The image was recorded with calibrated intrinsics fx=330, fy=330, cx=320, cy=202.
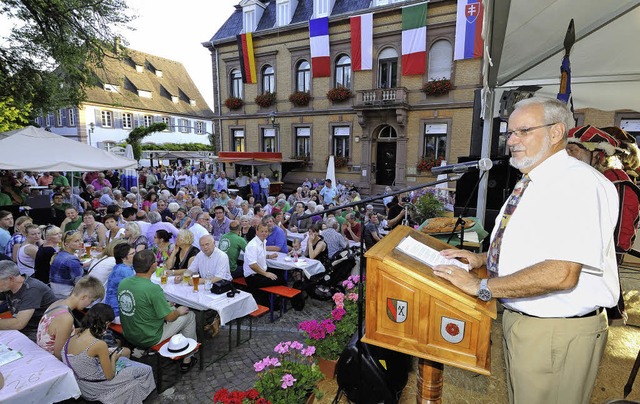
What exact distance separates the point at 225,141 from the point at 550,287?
2241 centimetres

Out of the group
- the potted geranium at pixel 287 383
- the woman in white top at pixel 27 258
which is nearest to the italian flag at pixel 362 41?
the woman in white top at pixel 27 258

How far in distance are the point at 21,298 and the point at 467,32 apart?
16199 millimetres

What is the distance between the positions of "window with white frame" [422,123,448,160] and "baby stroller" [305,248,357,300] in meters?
11.3

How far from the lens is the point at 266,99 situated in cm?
2000

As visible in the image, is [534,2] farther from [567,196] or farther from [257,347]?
[257,347]

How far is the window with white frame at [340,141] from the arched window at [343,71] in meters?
2.33

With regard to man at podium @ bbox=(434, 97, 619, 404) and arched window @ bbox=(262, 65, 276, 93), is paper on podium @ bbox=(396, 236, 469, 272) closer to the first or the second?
man at podium @ bbox=(434, 97, 619, 404)

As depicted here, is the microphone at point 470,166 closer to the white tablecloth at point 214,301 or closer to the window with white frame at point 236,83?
the white tablecloth at point 214,301

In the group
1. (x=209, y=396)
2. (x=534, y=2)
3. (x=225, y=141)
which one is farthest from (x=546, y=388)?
(x=225, y=141)

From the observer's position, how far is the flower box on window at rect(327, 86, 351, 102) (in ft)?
57.6

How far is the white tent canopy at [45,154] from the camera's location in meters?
7.29

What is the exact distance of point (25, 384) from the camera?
2605mm

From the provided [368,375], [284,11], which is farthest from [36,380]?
[284,11]

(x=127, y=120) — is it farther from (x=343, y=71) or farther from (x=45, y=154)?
(x=45, y=154)
